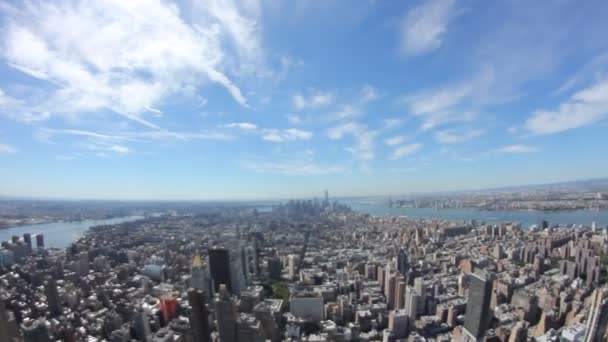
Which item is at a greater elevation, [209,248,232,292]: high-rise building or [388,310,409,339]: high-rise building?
[209,248,232,292]: high-rise building

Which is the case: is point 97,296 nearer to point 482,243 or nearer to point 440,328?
point 440,328

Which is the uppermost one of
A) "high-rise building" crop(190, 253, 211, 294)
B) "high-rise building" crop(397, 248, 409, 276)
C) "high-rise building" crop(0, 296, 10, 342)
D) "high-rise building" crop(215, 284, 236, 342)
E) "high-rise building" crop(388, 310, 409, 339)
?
"high-rise building" crop(0, 296, 10, 342)

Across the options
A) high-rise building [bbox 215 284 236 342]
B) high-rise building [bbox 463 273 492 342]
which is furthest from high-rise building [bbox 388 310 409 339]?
high-rise building [bbox 215 284 236 342]

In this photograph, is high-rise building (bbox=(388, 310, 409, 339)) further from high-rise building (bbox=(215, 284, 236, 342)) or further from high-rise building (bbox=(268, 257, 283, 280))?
high-rise building (bbox=(268, 257, 283, 280))

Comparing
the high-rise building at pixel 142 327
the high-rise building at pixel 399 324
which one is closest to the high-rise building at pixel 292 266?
the high-rise building at pixel 399 324

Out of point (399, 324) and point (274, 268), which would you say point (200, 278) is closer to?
point (274, 268)

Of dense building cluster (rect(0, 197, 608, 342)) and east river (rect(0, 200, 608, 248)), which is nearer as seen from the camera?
dense building cluster (rect(0, 197, 608, 342))
